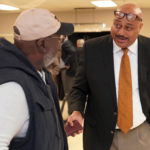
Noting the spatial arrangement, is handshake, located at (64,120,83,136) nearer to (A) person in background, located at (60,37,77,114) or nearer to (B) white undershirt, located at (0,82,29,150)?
(B) white undershirt, located at (0,82,29,150)

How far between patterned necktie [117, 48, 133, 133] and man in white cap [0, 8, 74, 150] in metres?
0.78

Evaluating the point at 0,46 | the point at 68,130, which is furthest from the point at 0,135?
the point at 68,130

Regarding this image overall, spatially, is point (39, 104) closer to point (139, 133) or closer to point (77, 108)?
point (77, 108)

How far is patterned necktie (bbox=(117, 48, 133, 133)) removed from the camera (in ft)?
6.89

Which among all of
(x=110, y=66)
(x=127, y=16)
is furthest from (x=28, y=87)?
(x=127, y=16)

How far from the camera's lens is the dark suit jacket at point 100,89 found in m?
2.14

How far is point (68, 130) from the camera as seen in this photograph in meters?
1.95

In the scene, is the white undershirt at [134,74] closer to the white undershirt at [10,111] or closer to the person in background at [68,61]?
the white undershirt at [10,111]

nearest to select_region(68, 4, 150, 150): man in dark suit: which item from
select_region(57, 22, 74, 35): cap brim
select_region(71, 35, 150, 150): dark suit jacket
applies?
select_region(71, 35, 150, 150): dark suit jacket

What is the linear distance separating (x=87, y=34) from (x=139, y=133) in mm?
11193

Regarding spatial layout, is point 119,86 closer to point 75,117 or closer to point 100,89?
point 100,89

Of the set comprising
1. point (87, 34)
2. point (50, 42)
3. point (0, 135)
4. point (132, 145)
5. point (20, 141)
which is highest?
point (50, 42)

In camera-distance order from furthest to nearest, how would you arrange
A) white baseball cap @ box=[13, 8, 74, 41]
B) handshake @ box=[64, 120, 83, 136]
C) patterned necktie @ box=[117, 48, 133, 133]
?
patterned necktie @ box=[117, 48, 133, 133]
handshake @ box=[64, 120, 83, 136]
white baseball cap @ box=[13, 8, 74, 41]

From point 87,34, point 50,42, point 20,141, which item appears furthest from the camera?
point 87,34
